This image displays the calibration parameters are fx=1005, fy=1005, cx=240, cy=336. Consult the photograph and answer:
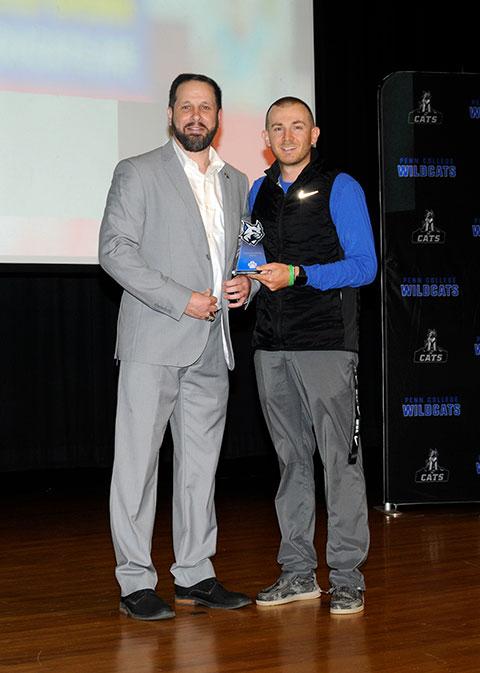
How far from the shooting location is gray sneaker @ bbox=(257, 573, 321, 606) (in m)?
3.39

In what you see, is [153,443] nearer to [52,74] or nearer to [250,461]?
[52,74]

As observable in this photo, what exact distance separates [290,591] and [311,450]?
0.48m

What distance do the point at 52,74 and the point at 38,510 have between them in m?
2.37

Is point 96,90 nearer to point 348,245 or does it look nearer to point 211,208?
point 211,208

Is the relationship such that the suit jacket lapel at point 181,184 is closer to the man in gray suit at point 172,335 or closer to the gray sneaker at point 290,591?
the man in gray suit at point 172,335

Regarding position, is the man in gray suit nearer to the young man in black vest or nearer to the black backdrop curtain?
the young man in black vest

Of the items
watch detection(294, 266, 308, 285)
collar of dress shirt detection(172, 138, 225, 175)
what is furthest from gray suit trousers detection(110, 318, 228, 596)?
collar of dress shirt detection(172, 138, 225, 175)

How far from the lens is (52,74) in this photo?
16.7ft

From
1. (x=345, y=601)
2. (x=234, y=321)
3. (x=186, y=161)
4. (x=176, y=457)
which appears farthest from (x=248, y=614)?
(x=234, y=321)

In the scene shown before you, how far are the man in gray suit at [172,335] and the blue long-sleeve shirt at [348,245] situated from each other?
0.86 ft

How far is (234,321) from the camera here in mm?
6469

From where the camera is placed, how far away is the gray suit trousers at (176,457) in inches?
129

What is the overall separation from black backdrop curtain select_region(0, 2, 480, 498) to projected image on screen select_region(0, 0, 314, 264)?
2.47ft

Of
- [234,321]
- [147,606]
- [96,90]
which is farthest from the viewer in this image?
[234,321]
